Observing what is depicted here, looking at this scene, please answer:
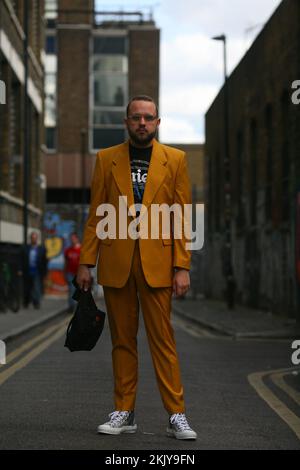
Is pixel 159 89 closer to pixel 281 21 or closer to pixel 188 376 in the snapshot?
pixel 281 21

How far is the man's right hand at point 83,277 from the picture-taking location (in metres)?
7.21

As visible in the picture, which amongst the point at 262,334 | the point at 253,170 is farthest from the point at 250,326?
the point at 253,170

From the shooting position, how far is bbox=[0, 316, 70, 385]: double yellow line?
11647 millimetres

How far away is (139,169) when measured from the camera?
722 cm

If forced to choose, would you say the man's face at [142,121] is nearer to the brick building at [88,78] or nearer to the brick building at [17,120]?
the brick building at [17,120]

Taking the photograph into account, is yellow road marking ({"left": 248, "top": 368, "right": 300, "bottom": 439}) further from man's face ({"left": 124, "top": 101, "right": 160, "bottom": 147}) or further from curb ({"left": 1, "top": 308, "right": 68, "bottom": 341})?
curb ({"left": 1, "top": 308, "right": 68, "bottom": 341})

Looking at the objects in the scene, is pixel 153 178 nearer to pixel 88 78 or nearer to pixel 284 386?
pixel 284 386

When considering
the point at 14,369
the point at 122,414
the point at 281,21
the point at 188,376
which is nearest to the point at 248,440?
the point at 122,414

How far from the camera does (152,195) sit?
710 centimetres

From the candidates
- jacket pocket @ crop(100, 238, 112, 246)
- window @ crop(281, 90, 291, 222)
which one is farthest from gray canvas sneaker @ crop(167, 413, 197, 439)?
window @ crop(281, 90, 291, 222)

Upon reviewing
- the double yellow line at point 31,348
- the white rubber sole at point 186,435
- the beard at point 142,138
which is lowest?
the double yellow line at point 31,348

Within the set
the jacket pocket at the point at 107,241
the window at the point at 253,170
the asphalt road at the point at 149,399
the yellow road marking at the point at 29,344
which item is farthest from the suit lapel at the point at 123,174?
the window at the point at 253,170

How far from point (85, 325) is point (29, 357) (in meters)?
6.32

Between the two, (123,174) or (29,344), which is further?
(29,344)
